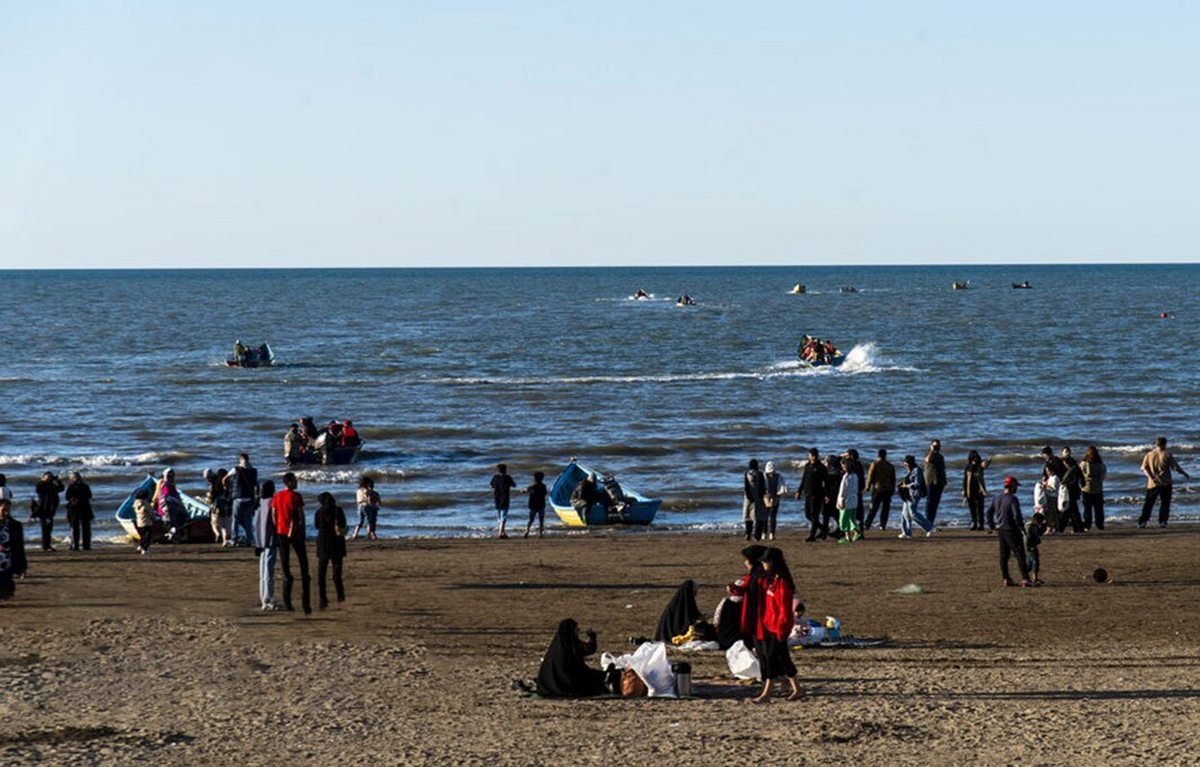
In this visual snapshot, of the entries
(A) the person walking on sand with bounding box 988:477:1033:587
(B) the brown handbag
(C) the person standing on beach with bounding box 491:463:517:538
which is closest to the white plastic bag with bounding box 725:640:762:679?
(B) the brown handbag

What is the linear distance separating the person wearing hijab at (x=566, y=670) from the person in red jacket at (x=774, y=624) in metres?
1.71

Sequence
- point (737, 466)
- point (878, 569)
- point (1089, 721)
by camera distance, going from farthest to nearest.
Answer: point (737, 466), point (878, 569), point (1089, 721)

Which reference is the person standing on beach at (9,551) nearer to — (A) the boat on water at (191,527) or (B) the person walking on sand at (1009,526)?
(A) the boat on water at (191,527)

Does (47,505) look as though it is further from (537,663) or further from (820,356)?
(820,356)

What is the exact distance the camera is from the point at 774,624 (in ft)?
49.1

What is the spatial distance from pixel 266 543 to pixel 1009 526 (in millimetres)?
10056

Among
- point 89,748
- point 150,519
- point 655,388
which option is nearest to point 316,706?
point 89,748

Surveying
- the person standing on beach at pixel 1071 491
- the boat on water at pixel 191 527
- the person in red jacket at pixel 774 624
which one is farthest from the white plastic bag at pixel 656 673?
the person standing on beach at pixel 1071 491

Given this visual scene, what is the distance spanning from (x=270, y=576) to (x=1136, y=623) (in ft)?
36.0

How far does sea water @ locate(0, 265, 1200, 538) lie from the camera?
38969 millimetres

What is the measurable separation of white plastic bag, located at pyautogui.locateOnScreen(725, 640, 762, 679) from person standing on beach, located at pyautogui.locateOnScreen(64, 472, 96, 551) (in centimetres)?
1361

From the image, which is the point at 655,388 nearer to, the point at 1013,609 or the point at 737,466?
the point at 737,466

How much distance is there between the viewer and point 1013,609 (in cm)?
2005

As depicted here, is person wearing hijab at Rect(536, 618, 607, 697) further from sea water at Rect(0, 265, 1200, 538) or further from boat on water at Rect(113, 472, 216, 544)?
sea water at Rect(0, 265, 1200, 538)
